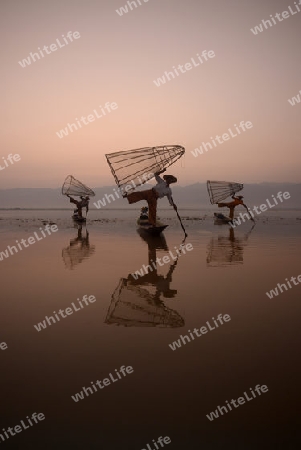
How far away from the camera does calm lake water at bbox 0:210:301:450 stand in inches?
130

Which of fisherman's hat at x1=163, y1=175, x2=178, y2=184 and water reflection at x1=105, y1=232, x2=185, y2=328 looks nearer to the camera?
water reflection at x1=105, y1=232, x2=185, y2=328

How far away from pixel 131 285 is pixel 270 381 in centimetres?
569

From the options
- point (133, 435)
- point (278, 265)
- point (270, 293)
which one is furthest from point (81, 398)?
point (278, 265)

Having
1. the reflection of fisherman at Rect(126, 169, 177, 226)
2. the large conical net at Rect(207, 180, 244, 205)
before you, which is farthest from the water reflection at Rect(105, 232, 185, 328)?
the large conical net at Rect(207, 180, 244, 205)

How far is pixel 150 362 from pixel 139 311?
2.43m

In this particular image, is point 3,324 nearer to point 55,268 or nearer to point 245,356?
point 245,356

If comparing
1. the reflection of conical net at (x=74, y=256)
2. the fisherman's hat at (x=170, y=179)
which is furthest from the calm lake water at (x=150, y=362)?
the fisherman's hat at (x=170, y=179)

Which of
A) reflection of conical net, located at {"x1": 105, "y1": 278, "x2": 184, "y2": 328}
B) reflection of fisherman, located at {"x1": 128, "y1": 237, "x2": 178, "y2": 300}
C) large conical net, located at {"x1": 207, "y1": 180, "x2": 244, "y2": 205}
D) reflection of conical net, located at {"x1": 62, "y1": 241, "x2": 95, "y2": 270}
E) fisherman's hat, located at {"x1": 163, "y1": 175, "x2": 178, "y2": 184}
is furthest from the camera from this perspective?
large conical net, located at {"x1": 207, "y1": 180, "x2": 244, "y2": 205}

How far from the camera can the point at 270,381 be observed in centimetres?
420

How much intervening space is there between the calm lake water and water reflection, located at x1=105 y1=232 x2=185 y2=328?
4cm

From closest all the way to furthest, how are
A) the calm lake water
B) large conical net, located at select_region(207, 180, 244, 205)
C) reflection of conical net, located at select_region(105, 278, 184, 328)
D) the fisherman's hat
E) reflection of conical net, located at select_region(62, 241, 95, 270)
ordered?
the calm lake water, reflection of conical net, located at select_region(105, 278, 184, 328), reflection of conical net, located at select_region(62, 241, 95, 270), the fisherman's hat, large conical net, located at select_region(207, 180, 244, 205)

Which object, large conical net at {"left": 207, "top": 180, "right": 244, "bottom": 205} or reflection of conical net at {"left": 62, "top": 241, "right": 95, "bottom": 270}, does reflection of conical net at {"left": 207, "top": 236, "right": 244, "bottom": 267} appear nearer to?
reflection of conical net at {"left": 62, "top": 241, "right": 95, "bottom": 270}

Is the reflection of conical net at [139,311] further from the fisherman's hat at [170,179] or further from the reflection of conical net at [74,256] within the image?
the fisherman's hat at [170,179]

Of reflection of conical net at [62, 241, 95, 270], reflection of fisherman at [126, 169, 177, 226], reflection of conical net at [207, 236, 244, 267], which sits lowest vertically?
reflection of conical net at [207, 236, 244, 267]
